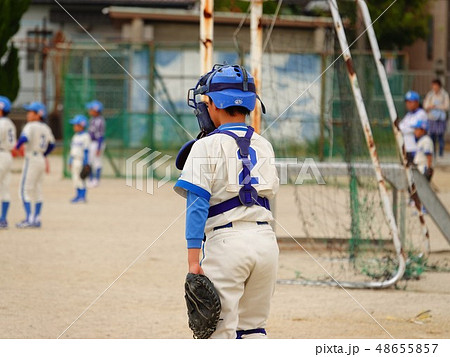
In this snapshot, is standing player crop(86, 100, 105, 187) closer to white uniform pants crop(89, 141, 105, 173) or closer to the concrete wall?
white uniform pants crop(89, 141, 105, 173)

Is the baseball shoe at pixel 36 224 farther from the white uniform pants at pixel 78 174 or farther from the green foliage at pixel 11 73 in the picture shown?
the green foliage at pixel 11 73

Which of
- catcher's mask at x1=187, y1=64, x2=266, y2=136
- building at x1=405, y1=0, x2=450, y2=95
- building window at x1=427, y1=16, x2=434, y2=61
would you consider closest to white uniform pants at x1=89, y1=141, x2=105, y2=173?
catcher's mask at x1=187, y1=64, x2=266, y2=136

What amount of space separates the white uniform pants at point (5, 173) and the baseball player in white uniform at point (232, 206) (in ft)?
26.4

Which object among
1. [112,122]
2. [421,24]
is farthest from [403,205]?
[421,24]

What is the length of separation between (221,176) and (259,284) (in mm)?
565

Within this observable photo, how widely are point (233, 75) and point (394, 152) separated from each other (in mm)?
8250

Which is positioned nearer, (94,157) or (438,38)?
(94,157)

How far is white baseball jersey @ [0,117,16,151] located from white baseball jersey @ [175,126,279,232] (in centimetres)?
802

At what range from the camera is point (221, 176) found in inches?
183

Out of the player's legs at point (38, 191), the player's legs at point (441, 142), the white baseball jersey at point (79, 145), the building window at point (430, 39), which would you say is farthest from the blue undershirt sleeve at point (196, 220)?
the building window at point (430, 39)

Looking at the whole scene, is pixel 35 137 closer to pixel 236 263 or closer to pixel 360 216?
pixel 360 216

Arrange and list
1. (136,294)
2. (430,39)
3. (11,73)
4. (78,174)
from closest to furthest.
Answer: (136,294)
(78,174)
(11,73)
(430,39)

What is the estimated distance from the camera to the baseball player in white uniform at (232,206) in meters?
4.60

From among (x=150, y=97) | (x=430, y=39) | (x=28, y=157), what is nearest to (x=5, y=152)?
(x=28, y=157)
